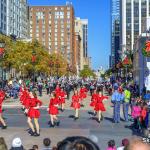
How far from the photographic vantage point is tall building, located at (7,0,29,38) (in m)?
113

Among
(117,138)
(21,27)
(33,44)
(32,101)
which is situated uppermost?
(21,27)

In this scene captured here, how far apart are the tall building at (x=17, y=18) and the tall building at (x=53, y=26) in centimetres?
5011

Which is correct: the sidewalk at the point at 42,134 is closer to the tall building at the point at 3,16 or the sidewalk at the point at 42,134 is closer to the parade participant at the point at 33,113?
the parade participant at the point at 33,113

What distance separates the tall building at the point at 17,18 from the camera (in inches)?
4446

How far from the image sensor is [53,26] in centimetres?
19200

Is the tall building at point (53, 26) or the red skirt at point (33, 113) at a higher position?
the tall building at point (53, 26)

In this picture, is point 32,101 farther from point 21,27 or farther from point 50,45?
point 50,45

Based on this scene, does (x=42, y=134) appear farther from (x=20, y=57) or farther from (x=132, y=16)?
(x=132, y=16)

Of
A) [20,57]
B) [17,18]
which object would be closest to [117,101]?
[20,57]

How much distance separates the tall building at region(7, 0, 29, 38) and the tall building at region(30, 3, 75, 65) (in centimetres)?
5011

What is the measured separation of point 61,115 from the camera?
2662 centimetres

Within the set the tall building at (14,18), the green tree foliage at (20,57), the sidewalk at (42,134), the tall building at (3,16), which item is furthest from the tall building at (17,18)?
the sidewalk at (42,134)

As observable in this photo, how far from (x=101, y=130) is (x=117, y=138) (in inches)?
96.2

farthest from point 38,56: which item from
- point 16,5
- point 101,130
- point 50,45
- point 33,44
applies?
point 50,45
